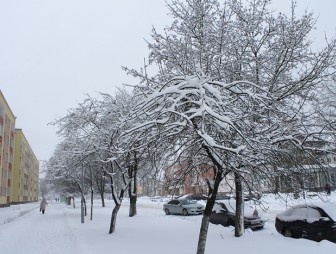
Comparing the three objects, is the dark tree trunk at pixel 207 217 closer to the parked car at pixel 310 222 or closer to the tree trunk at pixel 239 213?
the tree trunk at pixel 239 213

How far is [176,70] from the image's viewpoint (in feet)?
37.0

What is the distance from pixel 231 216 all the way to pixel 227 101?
11.2 meters

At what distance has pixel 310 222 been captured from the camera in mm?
12406

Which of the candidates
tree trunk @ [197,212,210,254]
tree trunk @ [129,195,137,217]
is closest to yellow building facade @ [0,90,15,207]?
tree trunk @ [129,195,137,217]

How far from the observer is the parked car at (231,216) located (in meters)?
16.4

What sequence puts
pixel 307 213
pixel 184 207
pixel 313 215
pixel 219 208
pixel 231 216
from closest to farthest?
pixel 313 215 → pixel 307 213 → pixel 231 216 → pixel 219 208 → pixel 184 207

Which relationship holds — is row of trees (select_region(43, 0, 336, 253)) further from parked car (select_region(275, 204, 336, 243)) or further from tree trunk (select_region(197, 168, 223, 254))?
parked car (select_region(275, 204, 336, 243))

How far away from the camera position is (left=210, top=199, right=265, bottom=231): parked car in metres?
16.4

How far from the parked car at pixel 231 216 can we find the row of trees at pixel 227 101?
4.19 meters

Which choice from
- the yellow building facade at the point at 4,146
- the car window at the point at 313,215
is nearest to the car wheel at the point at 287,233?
the car window at the point at 313,215

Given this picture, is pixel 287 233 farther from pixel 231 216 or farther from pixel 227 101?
pixel 227 101

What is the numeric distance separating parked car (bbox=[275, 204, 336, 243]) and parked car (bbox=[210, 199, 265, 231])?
2456 millimetres

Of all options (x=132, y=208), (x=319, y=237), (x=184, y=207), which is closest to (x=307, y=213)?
(x=319, y=237)

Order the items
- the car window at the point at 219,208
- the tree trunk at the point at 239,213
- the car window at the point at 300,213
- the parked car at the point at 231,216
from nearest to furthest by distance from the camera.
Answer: the tree trunk at the point at 239,213 < the car window at the point at 300,213 < the parked car at the point at 231,216 < the car window at the point at 219,208
